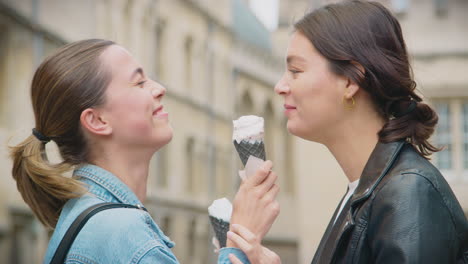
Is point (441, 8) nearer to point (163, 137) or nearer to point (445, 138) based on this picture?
point (445, 138)

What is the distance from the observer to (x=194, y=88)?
3466 cm

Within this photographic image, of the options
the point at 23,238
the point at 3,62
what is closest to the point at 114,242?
the point at 23,238

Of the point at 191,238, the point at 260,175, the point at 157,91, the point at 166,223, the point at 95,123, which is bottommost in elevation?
the point at 191,238

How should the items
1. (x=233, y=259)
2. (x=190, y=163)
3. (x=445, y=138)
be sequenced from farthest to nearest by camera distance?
(x=190, y=163) → (x=445, y=138) → (x=233, y=259)

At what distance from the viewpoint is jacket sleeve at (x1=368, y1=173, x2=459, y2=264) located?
2566mm

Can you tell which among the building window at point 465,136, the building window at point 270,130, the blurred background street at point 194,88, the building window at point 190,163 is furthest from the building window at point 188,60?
the building window at point 270,130

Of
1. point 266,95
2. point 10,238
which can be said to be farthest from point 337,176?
point 266,95

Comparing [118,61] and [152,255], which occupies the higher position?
[118,61]

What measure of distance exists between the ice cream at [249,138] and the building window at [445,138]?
22.0 meters

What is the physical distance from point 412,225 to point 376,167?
1.05 feet

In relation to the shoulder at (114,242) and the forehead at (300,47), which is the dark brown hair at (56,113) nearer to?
the shoulder at (114,242)

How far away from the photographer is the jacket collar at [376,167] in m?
2.78

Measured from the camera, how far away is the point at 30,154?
315 cm

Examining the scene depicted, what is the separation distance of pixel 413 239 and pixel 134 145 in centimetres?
117
